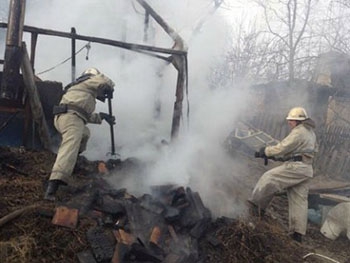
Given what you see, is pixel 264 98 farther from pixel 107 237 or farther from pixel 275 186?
pixel 107 237

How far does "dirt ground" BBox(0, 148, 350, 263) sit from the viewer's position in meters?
3.17

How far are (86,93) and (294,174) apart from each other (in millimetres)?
3565

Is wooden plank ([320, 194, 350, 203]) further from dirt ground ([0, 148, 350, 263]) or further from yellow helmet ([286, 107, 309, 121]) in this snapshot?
yellow helmet ([286, 107, 309, 121])

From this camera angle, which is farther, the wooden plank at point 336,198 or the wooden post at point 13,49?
the wooden plank at point 336,198

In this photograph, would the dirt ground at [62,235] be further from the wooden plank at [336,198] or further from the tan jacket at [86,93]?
the tan jacket at [86,93]

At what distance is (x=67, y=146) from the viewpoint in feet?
15.2

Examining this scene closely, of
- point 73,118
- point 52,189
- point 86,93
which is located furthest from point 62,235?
point 86,93

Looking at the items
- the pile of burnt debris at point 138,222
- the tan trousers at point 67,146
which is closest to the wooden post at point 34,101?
the tan trousers at point 67,146

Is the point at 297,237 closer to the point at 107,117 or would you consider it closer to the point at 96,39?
the point at 107,117

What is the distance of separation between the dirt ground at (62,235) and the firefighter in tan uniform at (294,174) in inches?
14.4

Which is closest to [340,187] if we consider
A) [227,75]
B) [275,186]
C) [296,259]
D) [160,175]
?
[275,186]

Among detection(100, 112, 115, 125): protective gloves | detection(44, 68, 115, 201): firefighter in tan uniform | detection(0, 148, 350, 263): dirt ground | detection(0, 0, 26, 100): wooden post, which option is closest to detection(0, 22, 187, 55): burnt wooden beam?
detection(0, 0, 26, 100): wooden post

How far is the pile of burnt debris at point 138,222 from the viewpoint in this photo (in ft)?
11.1

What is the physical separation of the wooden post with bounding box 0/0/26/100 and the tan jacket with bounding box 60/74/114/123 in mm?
970
